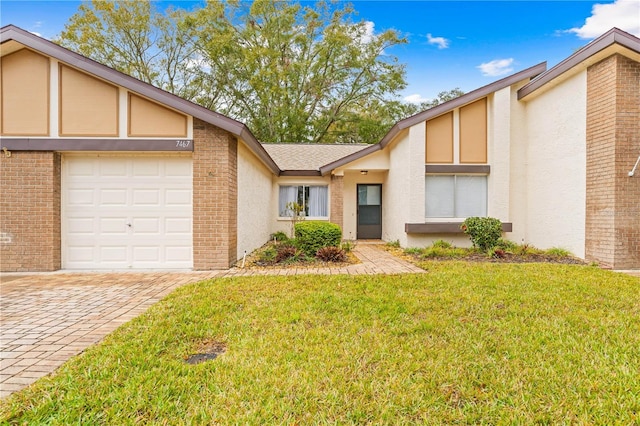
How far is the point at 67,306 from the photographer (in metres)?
4.77

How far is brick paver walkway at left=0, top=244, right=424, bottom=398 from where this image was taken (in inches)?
124

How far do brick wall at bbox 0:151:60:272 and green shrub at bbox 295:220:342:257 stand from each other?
5819 mm

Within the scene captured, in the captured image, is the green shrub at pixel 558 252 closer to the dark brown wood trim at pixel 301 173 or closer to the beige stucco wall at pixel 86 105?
the dark brown wood trim at pixel 301 173

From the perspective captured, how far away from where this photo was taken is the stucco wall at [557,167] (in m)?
8.41

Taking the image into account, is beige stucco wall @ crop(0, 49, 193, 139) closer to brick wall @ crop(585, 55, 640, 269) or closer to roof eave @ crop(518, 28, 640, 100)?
roof eave @ crop(518, 28, 640, 100)

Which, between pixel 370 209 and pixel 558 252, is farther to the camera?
pixel 370 209

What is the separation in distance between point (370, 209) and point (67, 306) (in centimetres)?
1114

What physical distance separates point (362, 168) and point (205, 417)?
36.9 ft

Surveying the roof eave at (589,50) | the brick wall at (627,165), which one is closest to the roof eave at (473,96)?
the roof eave at (589,50)

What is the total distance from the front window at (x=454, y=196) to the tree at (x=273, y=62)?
17740 millimetres

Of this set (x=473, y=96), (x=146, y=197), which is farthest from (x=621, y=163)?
(x=146, y=197)

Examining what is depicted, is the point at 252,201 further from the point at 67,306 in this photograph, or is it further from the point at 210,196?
the point at 67,306

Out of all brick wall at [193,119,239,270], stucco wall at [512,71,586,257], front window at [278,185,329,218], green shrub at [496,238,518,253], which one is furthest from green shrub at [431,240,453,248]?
brick wall at [193,119,239,270]

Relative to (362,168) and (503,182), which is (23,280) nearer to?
(362,168)
